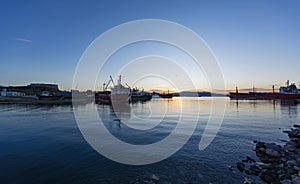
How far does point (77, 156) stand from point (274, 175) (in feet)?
31.3

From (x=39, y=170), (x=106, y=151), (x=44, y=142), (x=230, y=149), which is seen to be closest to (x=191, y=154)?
(x=230, y=149)

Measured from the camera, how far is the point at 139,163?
8844 mm

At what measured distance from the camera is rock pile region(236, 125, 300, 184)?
6.87 metres

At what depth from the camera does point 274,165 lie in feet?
26.4

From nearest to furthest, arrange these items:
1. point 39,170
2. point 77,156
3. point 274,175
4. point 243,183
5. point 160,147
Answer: point 243,183, point 274,175, point 39,170, point 77,156, point 160,147

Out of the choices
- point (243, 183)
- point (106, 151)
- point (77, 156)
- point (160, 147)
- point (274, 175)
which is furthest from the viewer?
point (160, 147)

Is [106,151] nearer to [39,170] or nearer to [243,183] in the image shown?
[39,170]

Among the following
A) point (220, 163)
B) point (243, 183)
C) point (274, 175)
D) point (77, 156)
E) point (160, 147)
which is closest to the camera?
point (243, 183)

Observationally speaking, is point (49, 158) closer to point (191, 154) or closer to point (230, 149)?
point (191, 154)

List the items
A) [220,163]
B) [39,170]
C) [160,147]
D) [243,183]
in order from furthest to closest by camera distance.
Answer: [160,147] < [220,163] < [39,170] < [243,183]

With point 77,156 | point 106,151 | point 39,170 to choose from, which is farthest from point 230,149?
point 39,170

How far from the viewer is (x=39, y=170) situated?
7.70 metres

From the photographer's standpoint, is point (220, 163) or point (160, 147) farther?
point (160, 147)

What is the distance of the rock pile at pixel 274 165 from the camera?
687 centimetres
